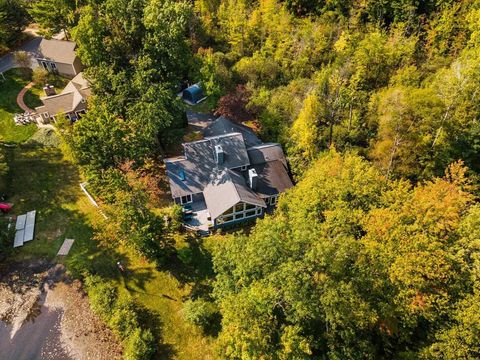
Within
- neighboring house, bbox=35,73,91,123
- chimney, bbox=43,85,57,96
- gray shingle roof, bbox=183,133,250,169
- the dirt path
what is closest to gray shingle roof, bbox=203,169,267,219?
gray shingle roof, bbox=183,133,250,169

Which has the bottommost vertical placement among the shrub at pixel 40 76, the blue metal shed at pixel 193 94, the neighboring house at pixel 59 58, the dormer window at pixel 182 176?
the dormer window at pixel 182 176

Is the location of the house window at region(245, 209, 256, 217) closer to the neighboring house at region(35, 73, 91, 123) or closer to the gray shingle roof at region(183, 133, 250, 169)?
the gray shingle roof at region(183, 133, 250, 169)

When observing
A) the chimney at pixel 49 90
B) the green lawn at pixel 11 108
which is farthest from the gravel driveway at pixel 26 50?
the chimney at pixel 49 90

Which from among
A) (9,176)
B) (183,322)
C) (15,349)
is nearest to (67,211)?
(9,176)

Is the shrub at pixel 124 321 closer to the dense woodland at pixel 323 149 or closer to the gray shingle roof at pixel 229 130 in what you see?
the dense woodland at pixel 323 149

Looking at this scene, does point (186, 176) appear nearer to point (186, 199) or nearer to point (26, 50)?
point (186, 199)

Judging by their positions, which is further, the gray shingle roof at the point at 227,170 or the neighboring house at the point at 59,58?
the neighboring house at the point at 59,58
